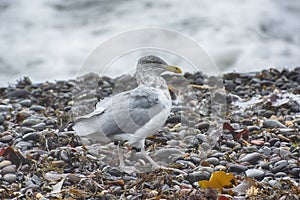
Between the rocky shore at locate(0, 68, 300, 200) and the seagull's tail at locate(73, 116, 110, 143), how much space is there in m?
0.23

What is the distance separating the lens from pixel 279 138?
5836 millimetres

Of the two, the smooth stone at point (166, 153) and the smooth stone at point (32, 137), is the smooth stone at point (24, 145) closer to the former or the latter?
the smooth stone at point (32, 137)

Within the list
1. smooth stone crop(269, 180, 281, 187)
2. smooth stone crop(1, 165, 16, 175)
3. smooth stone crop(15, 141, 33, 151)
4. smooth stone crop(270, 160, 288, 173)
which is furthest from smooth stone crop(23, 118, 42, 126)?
smooth stone crop(269, 180, 281, 187)

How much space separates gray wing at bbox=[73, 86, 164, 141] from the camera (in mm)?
5184

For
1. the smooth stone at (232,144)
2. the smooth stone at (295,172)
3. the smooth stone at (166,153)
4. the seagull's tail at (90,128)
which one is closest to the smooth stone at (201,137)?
the smooth stone at (232,144)

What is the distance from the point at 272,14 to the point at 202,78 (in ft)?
16.4

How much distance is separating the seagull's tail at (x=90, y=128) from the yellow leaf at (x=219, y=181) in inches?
39.0

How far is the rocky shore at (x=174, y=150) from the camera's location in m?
4.75

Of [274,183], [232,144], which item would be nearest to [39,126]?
[232,144]

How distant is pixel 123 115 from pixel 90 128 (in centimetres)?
30

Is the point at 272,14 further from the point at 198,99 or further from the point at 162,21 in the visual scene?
the point at 198,99

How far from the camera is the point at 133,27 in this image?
38.8 feet

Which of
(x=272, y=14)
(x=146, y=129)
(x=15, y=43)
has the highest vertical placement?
(x=272, y=14)

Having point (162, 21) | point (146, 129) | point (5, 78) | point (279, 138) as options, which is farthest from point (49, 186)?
point (162, 21)
